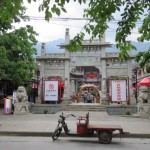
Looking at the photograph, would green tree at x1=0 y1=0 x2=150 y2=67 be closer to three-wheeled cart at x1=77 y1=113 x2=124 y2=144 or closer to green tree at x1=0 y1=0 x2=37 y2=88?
three-wheeled cart at x1=77 y1=113 x2=124 y2=144

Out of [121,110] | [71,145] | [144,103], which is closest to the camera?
[71,145]

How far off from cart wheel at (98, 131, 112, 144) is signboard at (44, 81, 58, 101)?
17300 mm

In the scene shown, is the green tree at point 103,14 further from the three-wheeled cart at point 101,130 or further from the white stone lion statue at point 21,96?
the white stone lion statue at point 21,96

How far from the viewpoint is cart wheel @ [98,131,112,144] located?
31.8 feet

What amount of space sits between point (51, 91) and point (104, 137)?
A: 17.6m

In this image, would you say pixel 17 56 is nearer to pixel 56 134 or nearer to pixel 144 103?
pixel 144 103

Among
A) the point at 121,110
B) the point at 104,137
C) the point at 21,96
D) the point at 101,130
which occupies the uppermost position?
the point at 21,96

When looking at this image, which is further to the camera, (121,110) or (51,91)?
(51,91)

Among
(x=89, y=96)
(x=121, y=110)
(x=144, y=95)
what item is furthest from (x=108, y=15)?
(x=89, y=96)

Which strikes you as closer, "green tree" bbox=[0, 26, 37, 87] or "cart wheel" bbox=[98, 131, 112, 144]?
"cart wheel" bbox=[98, 131, 112, 144]

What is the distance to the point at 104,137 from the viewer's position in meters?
9.71

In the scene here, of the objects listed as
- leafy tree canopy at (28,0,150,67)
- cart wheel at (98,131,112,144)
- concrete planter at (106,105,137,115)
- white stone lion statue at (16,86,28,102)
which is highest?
leafy tree canopy at (28,0,150,67)

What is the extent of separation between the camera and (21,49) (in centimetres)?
2516

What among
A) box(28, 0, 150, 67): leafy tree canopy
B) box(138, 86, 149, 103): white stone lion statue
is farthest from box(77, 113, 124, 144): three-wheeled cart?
box(138, 86, 149, 103): white stone lion statue
